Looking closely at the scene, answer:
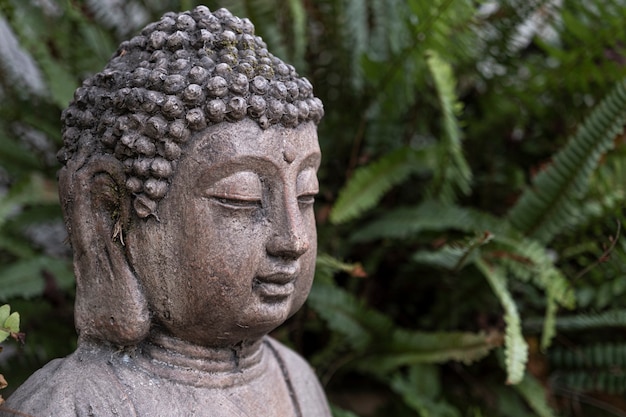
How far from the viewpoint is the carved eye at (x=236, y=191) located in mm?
1213

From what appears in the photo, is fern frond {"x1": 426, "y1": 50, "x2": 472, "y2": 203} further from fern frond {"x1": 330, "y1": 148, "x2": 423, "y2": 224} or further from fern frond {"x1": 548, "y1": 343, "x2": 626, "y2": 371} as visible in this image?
fern frond {"x1": 548, "y1": 343, "x2": 626, "y2": 371}

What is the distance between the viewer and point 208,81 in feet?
3.97

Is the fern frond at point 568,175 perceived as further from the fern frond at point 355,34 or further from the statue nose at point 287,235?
the statue nose at point 287,235

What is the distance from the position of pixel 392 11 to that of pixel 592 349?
4.28 ft

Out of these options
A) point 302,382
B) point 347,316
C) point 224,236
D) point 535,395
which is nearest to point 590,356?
point 535,395

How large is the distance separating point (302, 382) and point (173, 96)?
0.66 metres

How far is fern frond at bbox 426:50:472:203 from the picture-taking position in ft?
6.86

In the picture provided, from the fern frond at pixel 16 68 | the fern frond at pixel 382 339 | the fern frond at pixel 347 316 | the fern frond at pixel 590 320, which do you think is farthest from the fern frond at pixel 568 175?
the fern frond at pixel 16 68

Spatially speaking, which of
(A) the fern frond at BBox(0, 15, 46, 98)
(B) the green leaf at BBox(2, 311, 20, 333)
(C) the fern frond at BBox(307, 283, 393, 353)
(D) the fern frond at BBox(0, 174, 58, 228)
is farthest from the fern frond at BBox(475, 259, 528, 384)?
(A) the fern frond at BBox(0, 15, 46, 98)

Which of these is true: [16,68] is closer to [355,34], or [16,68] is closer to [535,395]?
[355,34]

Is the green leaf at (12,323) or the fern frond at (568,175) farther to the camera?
the fern frond at (568,175)

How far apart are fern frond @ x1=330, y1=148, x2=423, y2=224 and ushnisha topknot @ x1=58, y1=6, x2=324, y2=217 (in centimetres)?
80

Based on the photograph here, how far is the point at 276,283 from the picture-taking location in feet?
4.22

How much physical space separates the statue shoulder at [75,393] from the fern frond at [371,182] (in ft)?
3.09
